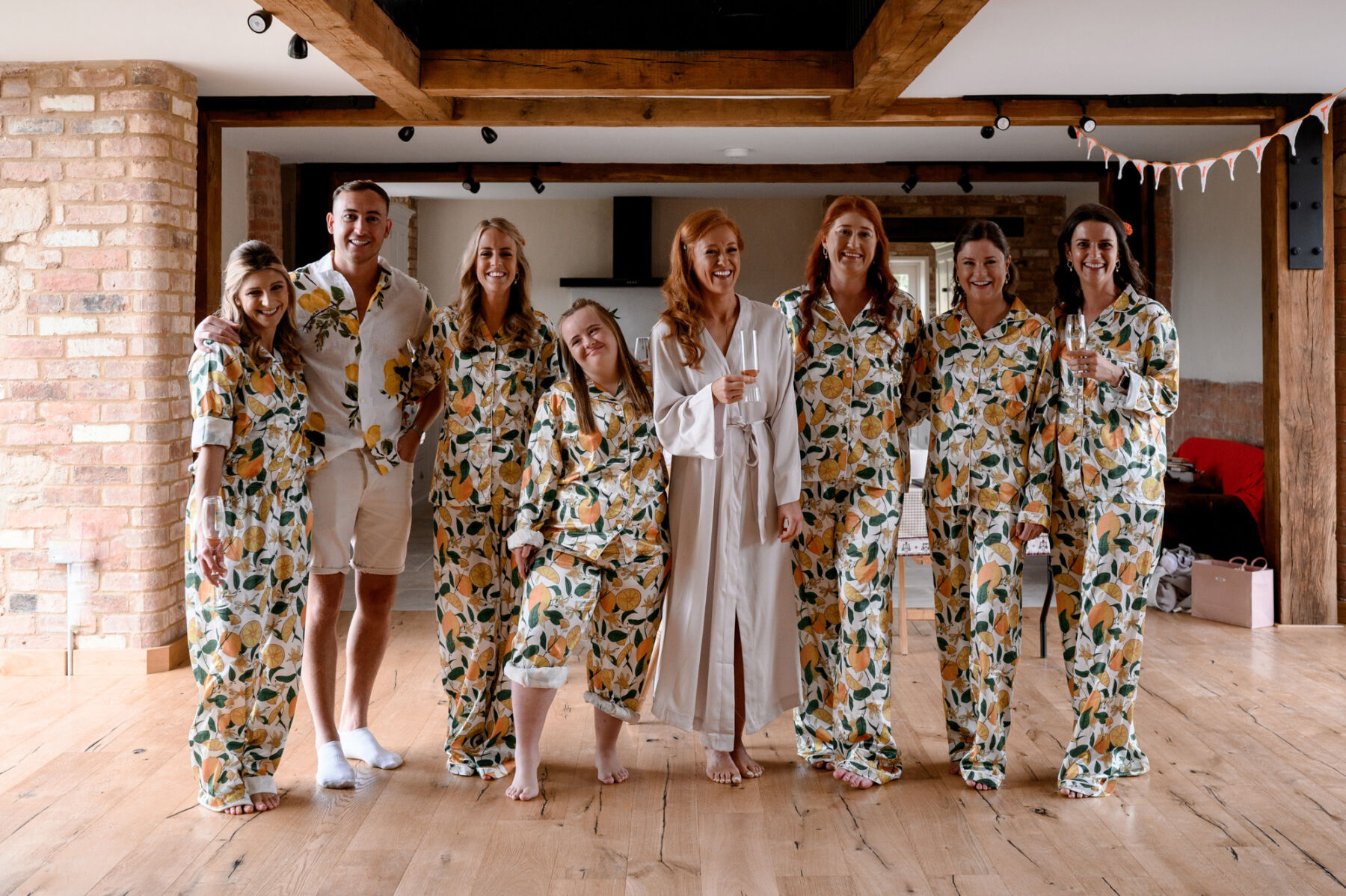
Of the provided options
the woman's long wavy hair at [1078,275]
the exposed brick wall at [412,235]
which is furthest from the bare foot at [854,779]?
the exposed brick wall at [412,235]

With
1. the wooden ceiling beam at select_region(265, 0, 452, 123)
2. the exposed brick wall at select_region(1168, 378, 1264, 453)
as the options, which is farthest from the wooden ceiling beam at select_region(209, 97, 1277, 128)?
the exposed brick wall at select_region(1168, 378, 1264, 453)

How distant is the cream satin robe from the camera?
3078mm

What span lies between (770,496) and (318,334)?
4.53 ft

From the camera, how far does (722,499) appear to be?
3100 mm

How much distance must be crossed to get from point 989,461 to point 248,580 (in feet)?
6.70

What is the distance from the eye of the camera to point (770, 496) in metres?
3.12

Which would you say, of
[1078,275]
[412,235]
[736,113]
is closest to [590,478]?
[1078,275]

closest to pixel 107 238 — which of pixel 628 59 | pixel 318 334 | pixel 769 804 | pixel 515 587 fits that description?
pixel 318 334

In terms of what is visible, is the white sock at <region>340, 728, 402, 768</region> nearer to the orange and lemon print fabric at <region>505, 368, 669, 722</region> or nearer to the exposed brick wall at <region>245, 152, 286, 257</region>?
the orange and lemon print fabric at <region>505, 368, 669, 722</region>

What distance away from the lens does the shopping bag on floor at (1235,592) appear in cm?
530

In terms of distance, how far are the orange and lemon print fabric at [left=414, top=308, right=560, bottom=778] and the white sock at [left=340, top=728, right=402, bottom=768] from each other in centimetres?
19

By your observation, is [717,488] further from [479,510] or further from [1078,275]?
[1078,275]

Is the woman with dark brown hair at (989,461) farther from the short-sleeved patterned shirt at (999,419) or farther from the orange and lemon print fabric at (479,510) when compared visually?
the orange and lemon print fabric at (479,510)

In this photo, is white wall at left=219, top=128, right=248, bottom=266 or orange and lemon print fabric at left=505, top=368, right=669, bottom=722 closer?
orange and lemon print fabric at left=505, top=368, right=669, bottom=722
